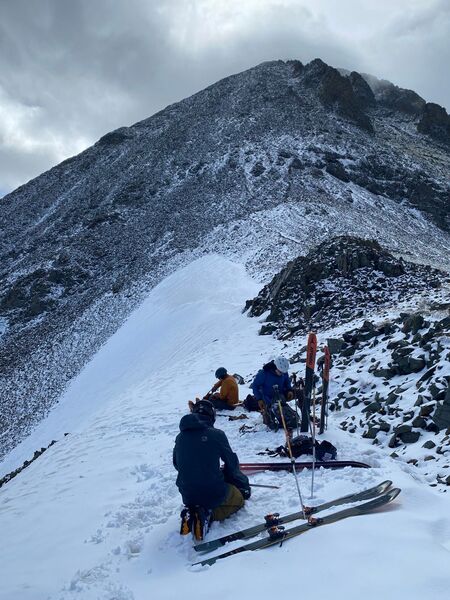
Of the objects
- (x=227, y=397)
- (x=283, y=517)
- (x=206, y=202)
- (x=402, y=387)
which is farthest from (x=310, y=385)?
(x=206, y=202)

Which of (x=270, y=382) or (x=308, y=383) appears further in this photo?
(x=270, y=382)

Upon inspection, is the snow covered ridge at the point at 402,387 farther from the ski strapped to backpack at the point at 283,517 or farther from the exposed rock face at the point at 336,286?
the exposed rock face at the point at 336,286

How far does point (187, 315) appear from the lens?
85.6 feet

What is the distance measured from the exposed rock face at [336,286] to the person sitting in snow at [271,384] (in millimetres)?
7473

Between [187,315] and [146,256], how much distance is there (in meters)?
19.3

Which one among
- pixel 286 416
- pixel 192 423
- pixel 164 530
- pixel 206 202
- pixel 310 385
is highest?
pixel 206 202

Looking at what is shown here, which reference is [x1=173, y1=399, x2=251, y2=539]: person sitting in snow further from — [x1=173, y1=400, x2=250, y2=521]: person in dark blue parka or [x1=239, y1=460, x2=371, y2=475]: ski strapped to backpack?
[x1=239, y1=460, x2=371, y2=475]: ski strapped to backpack

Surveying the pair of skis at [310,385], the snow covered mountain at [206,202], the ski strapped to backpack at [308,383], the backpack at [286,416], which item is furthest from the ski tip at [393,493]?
the snow covered mountain at [206,202]

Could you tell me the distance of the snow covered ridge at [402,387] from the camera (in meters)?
7.50

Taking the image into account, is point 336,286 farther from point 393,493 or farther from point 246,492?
point 393,493

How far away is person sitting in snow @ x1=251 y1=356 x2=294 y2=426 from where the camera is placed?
9773 millimetres

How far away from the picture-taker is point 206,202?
2083 inches

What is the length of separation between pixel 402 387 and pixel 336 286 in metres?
11.1

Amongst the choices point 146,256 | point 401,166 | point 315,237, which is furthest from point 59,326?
point 401,166
